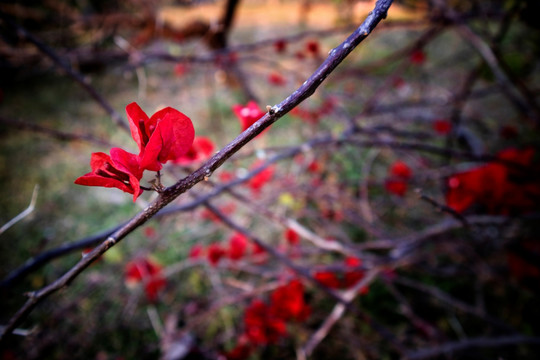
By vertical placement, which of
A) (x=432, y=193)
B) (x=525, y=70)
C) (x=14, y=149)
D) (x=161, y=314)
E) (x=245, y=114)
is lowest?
(x=432, y=193)

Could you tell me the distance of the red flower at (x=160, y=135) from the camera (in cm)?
34

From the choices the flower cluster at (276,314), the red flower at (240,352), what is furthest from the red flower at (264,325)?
the red flower at (240,352)

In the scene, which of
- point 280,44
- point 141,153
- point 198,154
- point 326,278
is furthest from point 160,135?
point 280,44

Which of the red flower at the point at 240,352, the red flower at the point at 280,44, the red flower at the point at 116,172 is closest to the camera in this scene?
the red flower at the point at 116,172

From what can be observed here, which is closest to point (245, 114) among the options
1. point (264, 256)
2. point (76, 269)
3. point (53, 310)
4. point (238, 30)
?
point (76, 269)

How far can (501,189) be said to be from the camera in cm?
83

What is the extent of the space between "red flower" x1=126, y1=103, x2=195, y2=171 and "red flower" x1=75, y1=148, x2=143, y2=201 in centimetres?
2

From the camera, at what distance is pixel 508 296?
141cm

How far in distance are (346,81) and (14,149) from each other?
14.6ft

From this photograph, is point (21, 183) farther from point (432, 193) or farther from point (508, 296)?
point (508, 296)

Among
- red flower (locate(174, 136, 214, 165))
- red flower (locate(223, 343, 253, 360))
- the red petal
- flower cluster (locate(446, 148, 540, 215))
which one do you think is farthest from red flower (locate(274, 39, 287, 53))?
red flower (locate(223, 343, 253, 360))

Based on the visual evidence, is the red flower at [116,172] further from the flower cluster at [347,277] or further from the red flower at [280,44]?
the red flower at [280,44]

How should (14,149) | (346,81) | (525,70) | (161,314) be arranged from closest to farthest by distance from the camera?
(161,314) → (525,70) → (14,149) → (346,81)

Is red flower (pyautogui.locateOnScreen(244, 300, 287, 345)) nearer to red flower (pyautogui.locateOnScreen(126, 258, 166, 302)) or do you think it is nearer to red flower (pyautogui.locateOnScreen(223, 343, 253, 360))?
red flower (pyautogui.locateOnScreen(223, 343, 253, 360))
